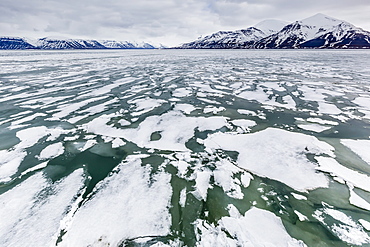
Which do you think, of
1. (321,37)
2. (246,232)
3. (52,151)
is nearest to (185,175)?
(246,232)

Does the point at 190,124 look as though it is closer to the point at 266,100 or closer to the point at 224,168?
the point at 224,168

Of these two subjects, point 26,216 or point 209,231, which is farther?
point 26,216

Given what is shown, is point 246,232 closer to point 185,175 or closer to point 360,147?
point 185,175

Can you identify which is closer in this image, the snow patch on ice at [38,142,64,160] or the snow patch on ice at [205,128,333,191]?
the snow patch on ice at [205,128,333,191]

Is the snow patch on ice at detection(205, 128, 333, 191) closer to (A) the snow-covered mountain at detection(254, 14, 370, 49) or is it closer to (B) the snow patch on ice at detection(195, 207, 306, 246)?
(B) the snow patch on ice at detection(195, 207, 306, 246)

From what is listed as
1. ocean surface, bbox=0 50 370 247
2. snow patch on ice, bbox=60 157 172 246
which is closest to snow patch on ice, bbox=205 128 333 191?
ocean surface, bbox=0 50 370 247

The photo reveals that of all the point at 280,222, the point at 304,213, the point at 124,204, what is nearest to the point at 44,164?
the point at 124,204
